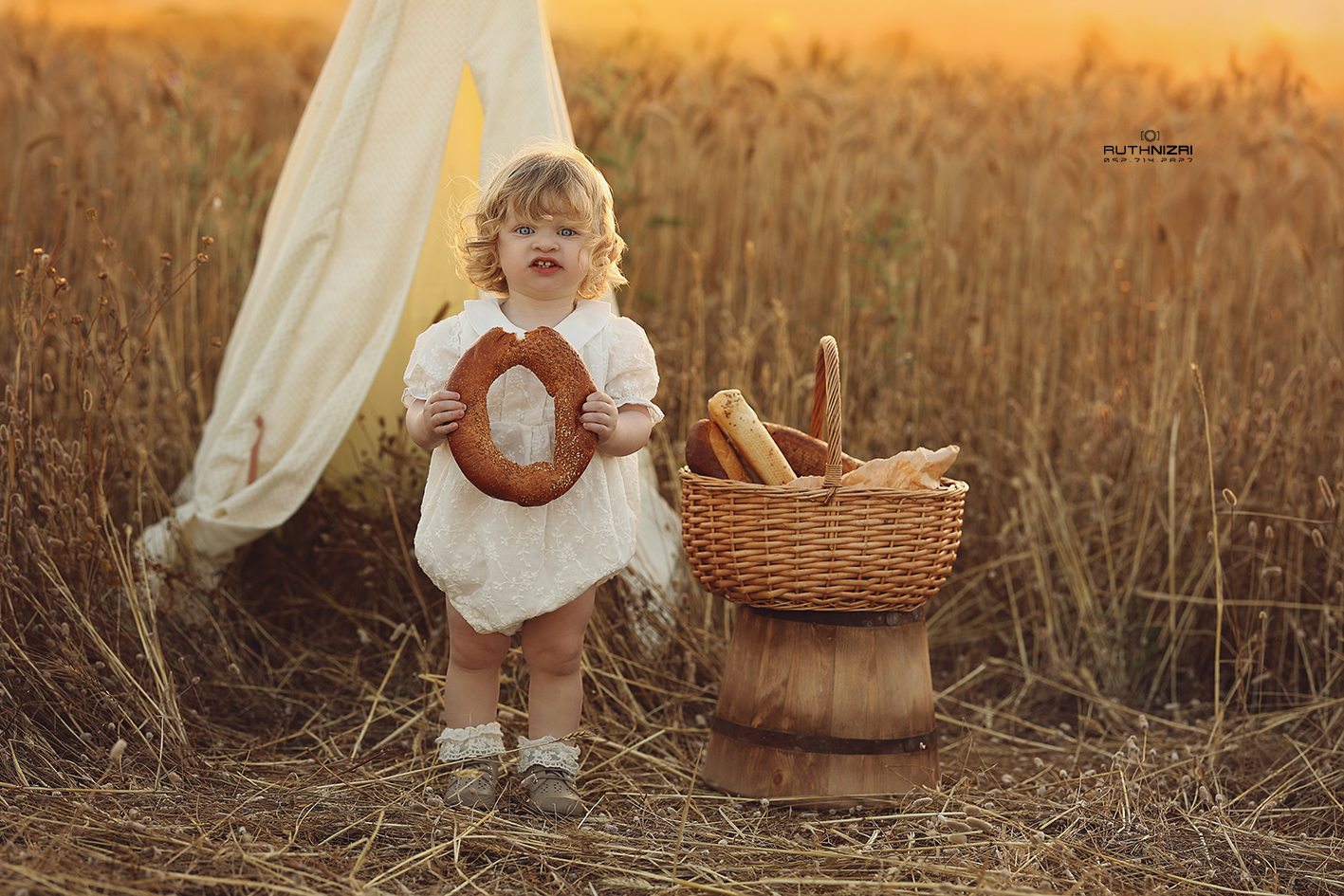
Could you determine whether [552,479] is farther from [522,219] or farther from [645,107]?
[645,107]

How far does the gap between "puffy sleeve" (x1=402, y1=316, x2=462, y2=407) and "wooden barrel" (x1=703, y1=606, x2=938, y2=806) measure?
78 centimetres

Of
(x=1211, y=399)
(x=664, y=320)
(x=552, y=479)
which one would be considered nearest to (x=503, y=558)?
(x=552, y=479)

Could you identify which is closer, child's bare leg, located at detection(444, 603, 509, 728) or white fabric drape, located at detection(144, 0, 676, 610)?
child's bare leg, located at detection(444, 603, 509, 728)

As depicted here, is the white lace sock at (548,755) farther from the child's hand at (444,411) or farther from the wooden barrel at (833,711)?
the child's hand at (444,411)

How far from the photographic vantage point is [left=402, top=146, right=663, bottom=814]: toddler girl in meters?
2.10

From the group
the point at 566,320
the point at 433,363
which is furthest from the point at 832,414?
the point at 433,363

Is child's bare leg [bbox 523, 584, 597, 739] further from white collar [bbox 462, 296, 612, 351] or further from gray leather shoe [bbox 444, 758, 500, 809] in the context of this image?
white collar [bbox 462, 296, 612, 351]

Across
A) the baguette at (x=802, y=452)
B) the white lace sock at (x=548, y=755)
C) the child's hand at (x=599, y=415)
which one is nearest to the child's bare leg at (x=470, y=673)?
the white lace sock at (x=548, y=755)

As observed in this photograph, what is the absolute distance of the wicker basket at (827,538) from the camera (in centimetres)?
221

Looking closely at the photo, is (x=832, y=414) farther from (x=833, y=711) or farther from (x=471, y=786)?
(x=471, y=786)

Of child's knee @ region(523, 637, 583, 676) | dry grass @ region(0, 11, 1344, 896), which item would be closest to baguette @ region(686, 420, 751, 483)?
A: child's knee @ region(523, 637, 583, 676)

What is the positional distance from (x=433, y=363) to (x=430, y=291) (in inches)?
41.8

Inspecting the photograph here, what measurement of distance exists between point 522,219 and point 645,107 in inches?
66.8

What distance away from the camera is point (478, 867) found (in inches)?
79.2
